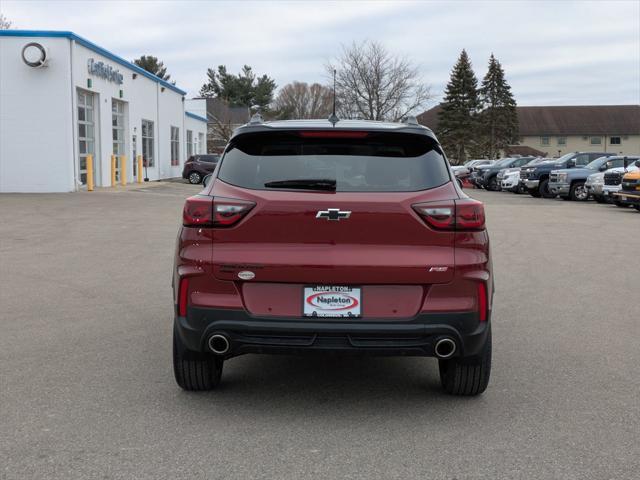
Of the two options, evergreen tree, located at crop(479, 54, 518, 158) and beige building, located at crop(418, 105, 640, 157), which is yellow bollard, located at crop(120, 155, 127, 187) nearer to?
evergreen tree, located at crop(479, 54, 518, 158)

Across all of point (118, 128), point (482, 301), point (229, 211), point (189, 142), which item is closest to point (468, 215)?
point (482, 301)

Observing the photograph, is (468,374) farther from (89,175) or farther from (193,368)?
(89,175)

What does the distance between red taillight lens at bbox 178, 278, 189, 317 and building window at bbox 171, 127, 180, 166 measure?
44.4m

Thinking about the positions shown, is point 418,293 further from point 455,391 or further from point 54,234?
point 54,234

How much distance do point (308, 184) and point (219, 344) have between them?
3.43 feet

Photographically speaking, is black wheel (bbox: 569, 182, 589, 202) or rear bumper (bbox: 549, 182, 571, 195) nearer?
black wheel (bbox: 569, 182, 589, 202)

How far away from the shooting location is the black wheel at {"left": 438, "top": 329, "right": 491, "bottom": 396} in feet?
15.4

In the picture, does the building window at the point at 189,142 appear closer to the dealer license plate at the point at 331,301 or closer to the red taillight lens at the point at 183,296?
→ the red taillight lens at the point at 183,296

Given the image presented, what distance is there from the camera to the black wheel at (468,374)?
4.70 meters

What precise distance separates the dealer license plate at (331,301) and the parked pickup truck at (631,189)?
19.4 metres

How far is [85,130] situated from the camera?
102 ft

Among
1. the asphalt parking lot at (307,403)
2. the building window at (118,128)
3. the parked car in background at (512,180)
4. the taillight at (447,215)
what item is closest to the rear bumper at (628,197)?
the parked car in background at (512,180)

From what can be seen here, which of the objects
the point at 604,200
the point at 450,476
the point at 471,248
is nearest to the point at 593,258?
the point at 471,248

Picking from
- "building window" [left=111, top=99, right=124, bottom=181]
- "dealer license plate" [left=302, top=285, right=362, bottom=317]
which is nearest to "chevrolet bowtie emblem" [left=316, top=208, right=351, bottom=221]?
"dealer license plate" [left=302, top=285, right=362, bottom=317]
